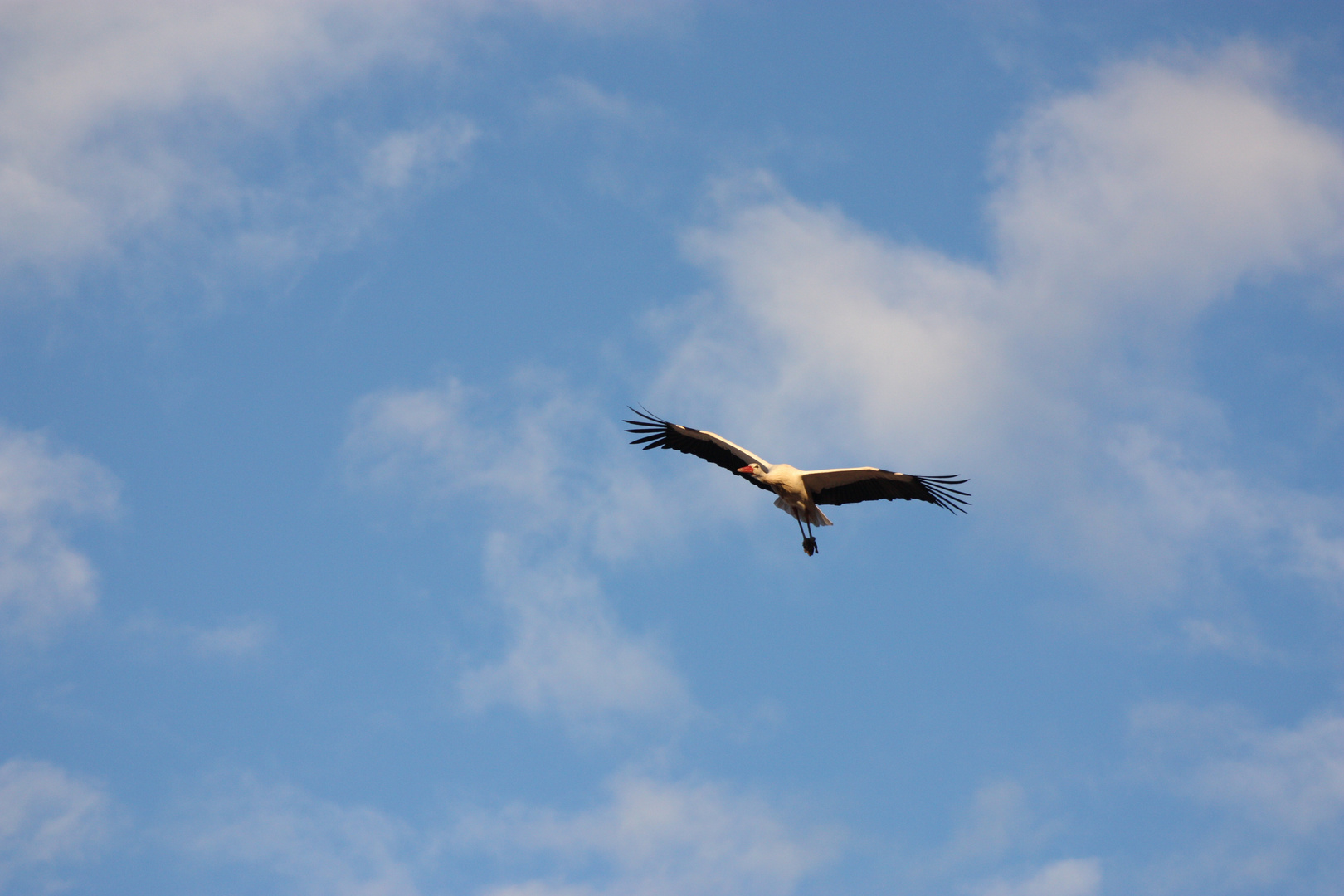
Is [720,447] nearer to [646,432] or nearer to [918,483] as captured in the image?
[646,432]

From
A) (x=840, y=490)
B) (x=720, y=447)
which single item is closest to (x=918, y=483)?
(x=840, y=490)

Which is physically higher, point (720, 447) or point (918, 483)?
point (720, 447)

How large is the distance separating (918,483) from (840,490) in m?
2.10

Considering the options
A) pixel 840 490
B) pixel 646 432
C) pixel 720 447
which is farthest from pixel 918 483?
pixel 646 432

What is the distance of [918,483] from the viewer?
31.0m

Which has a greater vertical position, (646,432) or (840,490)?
(646,432)

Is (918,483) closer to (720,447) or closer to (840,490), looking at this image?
Answer: (840,490)

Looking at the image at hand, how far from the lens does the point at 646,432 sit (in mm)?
33812

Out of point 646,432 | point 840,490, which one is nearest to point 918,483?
point 840,490

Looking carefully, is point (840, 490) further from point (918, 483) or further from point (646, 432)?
point (646, 432)

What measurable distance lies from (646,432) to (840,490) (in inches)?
222

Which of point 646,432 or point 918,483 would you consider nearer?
point 918,483

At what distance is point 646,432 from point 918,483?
25.0ft

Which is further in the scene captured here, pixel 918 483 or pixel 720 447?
pixel 720 447
